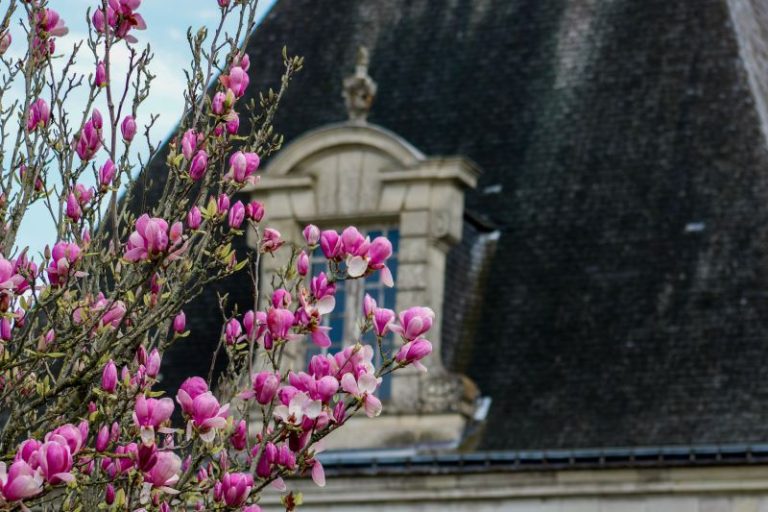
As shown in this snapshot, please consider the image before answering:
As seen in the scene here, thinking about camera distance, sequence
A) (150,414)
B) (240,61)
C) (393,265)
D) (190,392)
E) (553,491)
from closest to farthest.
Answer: (150,414), (190,392), (240,61), (553,491), (393,265)

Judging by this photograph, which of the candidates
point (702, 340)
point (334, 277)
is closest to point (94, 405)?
point (334, 277)

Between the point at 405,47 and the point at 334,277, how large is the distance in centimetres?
1227

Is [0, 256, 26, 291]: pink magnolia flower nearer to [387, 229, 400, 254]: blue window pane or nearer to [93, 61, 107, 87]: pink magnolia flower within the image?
[93, 61, 107, 87]: pink magnolia flower

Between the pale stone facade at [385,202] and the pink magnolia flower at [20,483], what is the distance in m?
9.79

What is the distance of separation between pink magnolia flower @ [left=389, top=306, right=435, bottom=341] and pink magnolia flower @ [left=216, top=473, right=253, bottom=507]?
2.30 ft

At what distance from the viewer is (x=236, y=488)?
22.4 ft

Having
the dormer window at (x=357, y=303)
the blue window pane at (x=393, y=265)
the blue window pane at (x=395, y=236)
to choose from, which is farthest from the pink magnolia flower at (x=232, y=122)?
the blue window pane at (x=395, y=236)

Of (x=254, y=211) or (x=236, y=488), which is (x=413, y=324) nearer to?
(x=236, y=488)

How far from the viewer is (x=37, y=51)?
7.91m

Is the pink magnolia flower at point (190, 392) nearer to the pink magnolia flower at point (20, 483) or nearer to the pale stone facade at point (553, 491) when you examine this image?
the pink magnolia flower at point (20, 483)

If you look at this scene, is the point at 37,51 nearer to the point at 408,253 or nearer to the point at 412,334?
the point at 412,334

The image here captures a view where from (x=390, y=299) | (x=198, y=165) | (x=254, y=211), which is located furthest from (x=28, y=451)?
(x=390, y=299)

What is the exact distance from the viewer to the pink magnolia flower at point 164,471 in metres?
6.46

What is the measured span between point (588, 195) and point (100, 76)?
9237 millimetres
